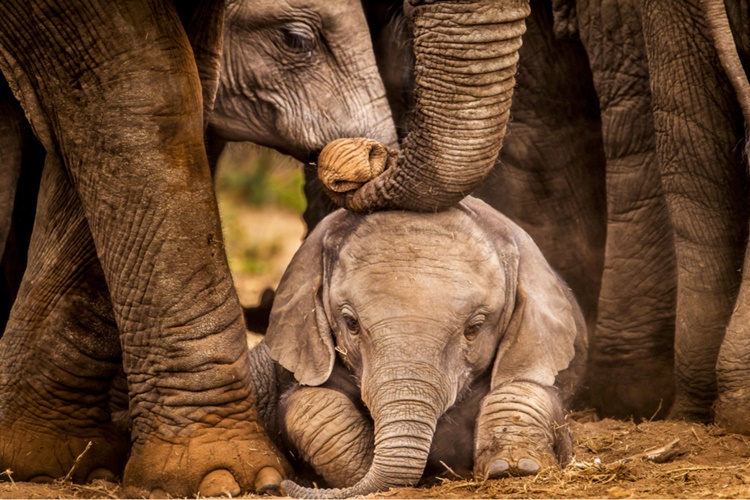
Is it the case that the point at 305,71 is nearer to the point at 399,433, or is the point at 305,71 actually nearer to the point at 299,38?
the point at 299,38

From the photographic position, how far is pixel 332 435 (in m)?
4.11

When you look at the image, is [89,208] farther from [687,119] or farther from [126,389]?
[687,119]

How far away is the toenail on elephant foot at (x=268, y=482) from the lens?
4.10m

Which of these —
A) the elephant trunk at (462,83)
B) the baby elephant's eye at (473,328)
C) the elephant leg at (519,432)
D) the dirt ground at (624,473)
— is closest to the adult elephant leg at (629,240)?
the dirt ground at (624,473)

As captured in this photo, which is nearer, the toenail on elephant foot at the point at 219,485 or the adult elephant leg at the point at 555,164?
the toenail on elephant foot at the point at 219,485

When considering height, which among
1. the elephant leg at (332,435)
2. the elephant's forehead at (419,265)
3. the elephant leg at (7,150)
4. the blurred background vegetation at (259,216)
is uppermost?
the elephant leg at (7,150)

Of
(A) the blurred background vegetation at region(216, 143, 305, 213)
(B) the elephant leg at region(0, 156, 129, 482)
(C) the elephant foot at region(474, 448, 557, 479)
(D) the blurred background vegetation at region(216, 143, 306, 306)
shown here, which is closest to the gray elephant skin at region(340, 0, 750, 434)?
(C) the elephant foot at region(474, 448, 557, 479)

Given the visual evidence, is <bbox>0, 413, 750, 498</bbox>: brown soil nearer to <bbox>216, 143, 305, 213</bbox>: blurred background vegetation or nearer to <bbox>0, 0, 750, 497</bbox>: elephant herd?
<bbox>0, 0, 750, 497</bbox>: elephant herd

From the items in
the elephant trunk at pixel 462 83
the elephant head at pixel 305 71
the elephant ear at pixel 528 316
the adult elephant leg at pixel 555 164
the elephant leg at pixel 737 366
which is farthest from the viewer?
the adult elephant leg at pixel 555 164

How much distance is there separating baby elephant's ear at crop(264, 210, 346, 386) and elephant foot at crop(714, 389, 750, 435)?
41.0 inches

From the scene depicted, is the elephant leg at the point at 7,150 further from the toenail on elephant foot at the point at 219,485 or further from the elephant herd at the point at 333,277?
the toenail on elephant foot at the point at 219,485

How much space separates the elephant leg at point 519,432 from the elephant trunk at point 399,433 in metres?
0.18

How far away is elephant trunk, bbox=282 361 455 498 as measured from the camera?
152 inches

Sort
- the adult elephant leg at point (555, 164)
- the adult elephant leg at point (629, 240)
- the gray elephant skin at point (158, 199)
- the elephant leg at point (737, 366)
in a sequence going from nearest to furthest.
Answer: the gray elephant skin at point (158, 199)
the elephant leg at point (737, 366)
the adult elephant leg at point (629, 240)
the adult elephant leg at point (555, 164)
